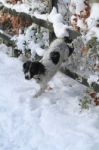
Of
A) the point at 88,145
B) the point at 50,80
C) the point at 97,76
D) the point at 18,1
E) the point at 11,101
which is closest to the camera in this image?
the point at 88,145

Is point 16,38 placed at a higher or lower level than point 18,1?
lower

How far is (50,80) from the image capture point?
6.46 metres

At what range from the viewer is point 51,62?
629cm

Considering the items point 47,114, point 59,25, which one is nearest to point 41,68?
point 59,25

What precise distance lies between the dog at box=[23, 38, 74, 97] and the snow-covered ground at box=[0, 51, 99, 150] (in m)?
0.19

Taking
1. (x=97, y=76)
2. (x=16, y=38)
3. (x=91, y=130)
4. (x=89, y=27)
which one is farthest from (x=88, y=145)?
(x=16, y=38)

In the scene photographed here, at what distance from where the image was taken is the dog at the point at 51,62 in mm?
6121

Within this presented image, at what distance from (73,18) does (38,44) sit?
1309 millimetres

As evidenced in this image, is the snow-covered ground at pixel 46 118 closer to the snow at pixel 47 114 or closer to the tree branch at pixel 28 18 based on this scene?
the snow at pixel 47 114

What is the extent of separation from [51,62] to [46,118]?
→ 3.76 ft

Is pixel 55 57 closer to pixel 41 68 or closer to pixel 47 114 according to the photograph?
pixel 41 68

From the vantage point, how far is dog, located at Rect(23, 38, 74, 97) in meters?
Result: 6.12

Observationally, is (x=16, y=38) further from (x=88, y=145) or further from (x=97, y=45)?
(x=88, y=145)

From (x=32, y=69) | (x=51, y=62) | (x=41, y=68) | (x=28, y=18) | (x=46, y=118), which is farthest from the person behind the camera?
(x=28, y=18)
